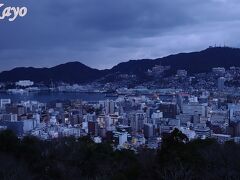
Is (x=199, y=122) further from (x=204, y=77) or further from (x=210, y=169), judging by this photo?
(x=204, y=77)

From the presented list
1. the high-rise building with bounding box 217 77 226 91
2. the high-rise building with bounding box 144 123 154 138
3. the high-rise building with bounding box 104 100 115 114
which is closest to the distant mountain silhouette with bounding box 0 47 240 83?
the high-rise building with bounding box 217 77 226 91

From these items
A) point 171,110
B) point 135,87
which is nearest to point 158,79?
point 135,87

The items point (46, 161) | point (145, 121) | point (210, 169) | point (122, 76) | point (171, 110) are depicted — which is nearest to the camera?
point (210, 169)

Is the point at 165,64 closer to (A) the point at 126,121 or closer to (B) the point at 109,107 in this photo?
(B) the point at 109,107

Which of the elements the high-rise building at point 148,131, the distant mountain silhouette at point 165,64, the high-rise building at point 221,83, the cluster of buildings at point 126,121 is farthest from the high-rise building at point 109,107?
the high-rise building at point 221,83

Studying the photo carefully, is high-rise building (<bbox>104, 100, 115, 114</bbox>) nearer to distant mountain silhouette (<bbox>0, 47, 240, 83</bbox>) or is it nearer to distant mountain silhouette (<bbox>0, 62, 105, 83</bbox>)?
distant mountain silhouette (<bbox>0, 62, 105, 83</bbox>)

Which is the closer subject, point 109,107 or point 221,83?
point 109,107

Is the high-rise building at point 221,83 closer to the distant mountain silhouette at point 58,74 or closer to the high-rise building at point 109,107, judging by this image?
the distant mountain silhouette at point 58,74

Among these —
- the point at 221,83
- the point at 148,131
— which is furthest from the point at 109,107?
the point at 221,83
